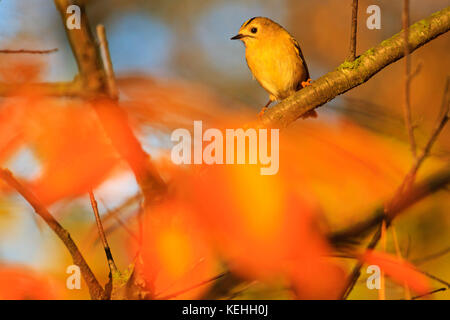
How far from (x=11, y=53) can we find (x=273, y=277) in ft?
4.14

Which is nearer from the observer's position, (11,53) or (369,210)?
(369,210)

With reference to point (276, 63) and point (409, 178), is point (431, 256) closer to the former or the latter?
point (409, 178)

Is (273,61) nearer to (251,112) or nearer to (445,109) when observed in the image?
(251,112)

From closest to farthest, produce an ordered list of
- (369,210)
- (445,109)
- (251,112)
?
(445,109), (369,210), (251,112)

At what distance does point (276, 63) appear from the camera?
2098mm

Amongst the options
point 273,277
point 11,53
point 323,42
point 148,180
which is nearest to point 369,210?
point 273,277

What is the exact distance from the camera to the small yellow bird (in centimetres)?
211

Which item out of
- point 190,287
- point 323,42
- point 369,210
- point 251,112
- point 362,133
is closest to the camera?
point 190,287

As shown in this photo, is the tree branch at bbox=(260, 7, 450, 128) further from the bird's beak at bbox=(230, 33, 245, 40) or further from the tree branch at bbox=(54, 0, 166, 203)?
the bird's beak at bbox=(230, 33, 245, 40)

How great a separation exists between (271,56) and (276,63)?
42 mm

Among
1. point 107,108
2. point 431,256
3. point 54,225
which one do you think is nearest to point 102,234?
point 54,225

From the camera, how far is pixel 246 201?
1.62 metres

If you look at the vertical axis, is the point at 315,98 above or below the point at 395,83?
below
